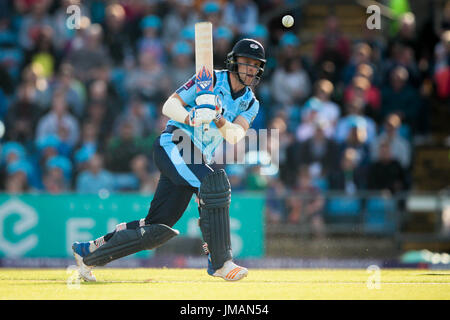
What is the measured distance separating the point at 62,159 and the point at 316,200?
12.2 feet

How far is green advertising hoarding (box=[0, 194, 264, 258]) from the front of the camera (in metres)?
10.4

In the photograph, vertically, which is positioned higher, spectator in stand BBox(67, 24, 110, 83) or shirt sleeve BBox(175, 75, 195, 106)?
spectator in stand BBox(67, 24, 110, 83)

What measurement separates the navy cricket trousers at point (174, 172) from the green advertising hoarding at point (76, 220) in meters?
3.79

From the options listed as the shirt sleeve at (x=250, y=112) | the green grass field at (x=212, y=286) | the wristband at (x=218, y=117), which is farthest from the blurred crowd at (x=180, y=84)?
the wristband at (x=218, y=117)

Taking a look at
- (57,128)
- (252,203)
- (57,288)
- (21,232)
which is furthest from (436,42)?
(57,288)

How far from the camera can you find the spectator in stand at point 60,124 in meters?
11.8

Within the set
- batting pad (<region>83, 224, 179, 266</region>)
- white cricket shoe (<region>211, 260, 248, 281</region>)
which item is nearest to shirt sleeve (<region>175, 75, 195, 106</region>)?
batting pad (<region>83, 224, 179, 266</region>)

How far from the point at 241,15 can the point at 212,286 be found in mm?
7848

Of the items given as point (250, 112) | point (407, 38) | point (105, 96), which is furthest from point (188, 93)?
point (407, 38)

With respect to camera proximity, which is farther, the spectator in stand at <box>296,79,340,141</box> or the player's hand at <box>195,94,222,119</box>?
the spectator in stand at <box>296,79,340,141</box>

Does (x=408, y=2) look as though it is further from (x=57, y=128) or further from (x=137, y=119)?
(x=57, y=128)

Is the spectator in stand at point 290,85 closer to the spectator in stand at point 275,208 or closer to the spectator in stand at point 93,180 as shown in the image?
the spectator in stand at point 275,208

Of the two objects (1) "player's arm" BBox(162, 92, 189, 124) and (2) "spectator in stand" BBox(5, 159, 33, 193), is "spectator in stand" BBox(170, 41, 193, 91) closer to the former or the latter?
(2) "spectator in stand" BBox(5, 159, 33, 193)

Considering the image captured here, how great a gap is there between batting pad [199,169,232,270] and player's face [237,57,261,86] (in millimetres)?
855
